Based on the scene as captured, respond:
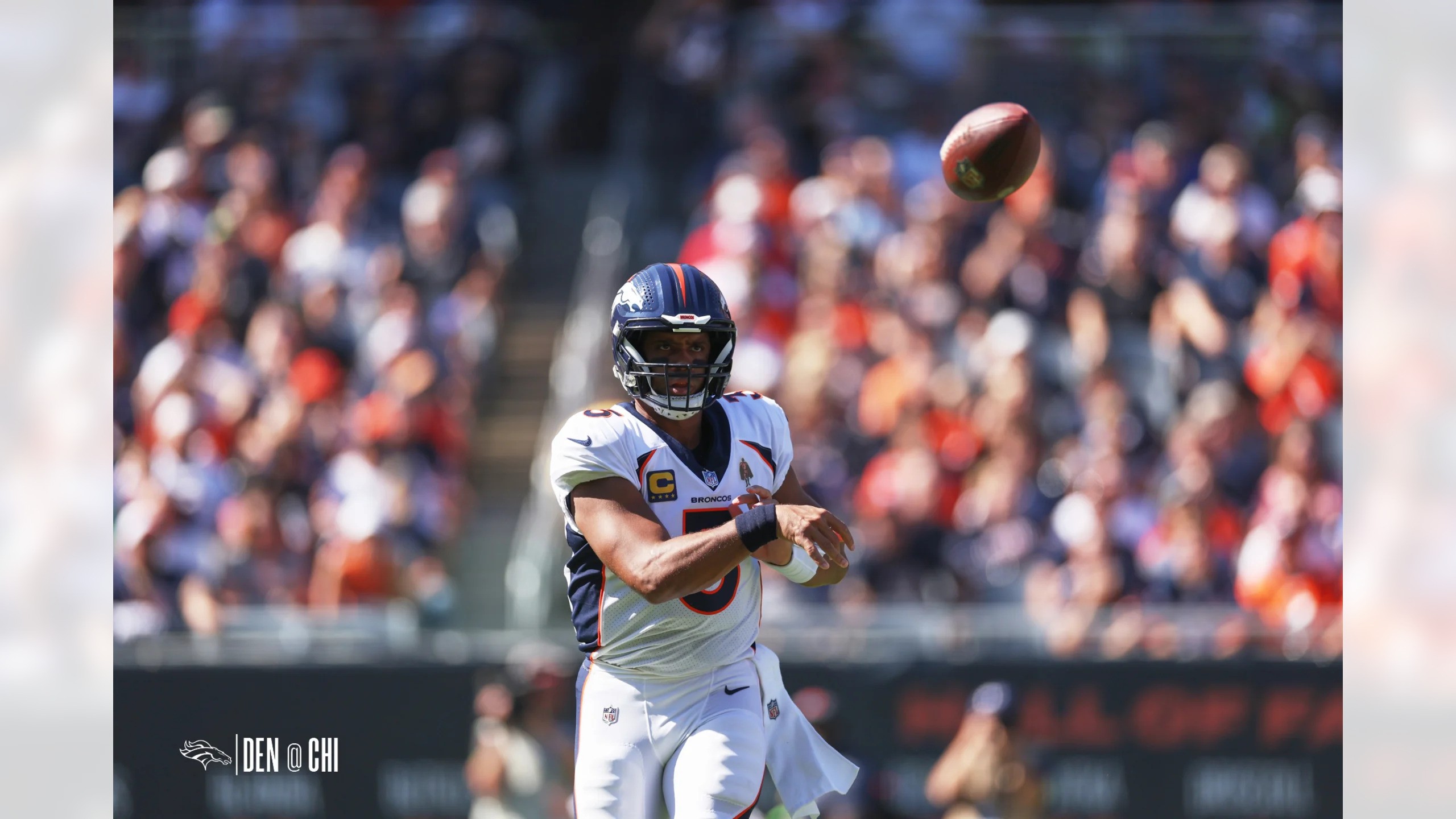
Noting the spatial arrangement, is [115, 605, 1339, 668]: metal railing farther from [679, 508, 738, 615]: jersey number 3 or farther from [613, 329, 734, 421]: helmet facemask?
[613, 329, 734, 421]: helmet facemask

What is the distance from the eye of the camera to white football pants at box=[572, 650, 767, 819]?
208 inches

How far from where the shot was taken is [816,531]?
4.70 meters

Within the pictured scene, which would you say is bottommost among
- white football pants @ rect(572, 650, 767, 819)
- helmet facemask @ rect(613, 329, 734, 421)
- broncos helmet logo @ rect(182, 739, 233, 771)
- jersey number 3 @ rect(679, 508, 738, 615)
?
broncos helmet logo @ rect(182, 739, 233, 771)

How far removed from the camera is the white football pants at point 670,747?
208 inches

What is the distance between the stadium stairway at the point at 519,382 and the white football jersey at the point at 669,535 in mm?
5674

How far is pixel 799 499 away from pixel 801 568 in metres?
0.33

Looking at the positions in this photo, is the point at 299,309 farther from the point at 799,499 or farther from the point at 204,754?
the point at 799,499

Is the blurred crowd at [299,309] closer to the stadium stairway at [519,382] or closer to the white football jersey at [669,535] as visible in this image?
the stadium stairway at [519,382]

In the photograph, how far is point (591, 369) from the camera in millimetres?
12250

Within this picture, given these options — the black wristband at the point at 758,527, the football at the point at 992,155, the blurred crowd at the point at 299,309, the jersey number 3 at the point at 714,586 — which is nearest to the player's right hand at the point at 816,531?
the black wristband at the point at 758,527

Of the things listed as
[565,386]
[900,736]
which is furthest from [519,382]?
[900,736]

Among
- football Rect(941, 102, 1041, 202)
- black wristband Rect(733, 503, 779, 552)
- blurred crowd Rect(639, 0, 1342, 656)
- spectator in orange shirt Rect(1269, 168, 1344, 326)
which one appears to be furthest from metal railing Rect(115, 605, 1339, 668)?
black wristband Rect(733, 503, 779, 552)

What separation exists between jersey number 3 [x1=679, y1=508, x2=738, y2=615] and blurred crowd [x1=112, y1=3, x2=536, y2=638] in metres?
5.53
